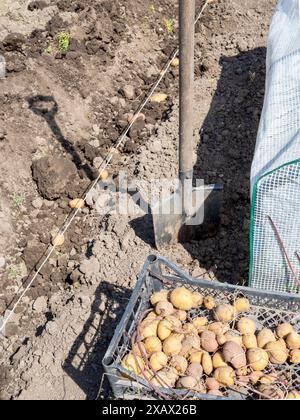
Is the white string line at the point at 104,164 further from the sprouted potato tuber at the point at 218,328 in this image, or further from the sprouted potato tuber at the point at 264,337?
the sprouted potato tuber at the point at 264,337

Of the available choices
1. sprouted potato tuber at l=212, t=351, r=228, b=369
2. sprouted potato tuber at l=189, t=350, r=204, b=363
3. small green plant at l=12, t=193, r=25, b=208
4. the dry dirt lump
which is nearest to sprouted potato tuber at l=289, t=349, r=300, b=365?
sprouted potato tuber at l=212, t=351, r=228, b=369

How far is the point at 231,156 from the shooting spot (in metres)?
4.53

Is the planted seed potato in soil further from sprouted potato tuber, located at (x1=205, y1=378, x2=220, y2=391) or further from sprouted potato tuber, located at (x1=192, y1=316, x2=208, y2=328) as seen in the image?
sprouted potato tuber, located at (x1=205, y1=378, x2=220, y2=391)

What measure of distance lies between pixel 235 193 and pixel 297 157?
5.07 ft

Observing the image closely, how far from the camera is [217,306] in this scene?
294 cm

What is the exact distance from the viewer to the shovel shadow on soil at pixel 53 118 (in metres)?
4.65

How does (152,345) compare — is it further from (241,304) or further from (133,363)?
(241,304)

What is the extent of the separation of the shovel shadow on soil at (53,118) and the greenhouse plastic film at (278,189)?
6.70ft

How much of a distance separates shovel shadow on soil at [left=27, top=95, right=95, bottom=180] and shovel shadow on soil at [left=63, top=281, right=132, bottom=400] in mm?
1473

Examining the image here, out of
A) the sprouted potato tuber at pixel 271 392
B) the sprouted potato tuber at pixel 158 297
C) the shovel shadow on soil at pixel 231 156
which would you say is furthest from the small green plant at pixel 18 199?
the sprouted potato tuber at pixel 271 392

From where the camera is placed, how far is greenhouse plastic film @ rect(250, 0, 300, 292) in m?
2.73

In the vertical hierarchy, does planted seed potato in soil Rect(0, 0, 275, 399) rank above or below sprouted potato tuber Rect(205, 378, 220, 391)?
above

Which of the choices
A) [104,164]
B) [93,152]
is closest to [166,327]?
[104,164]

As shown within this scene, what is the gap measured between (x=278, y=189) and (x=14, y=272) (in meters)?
2.39
